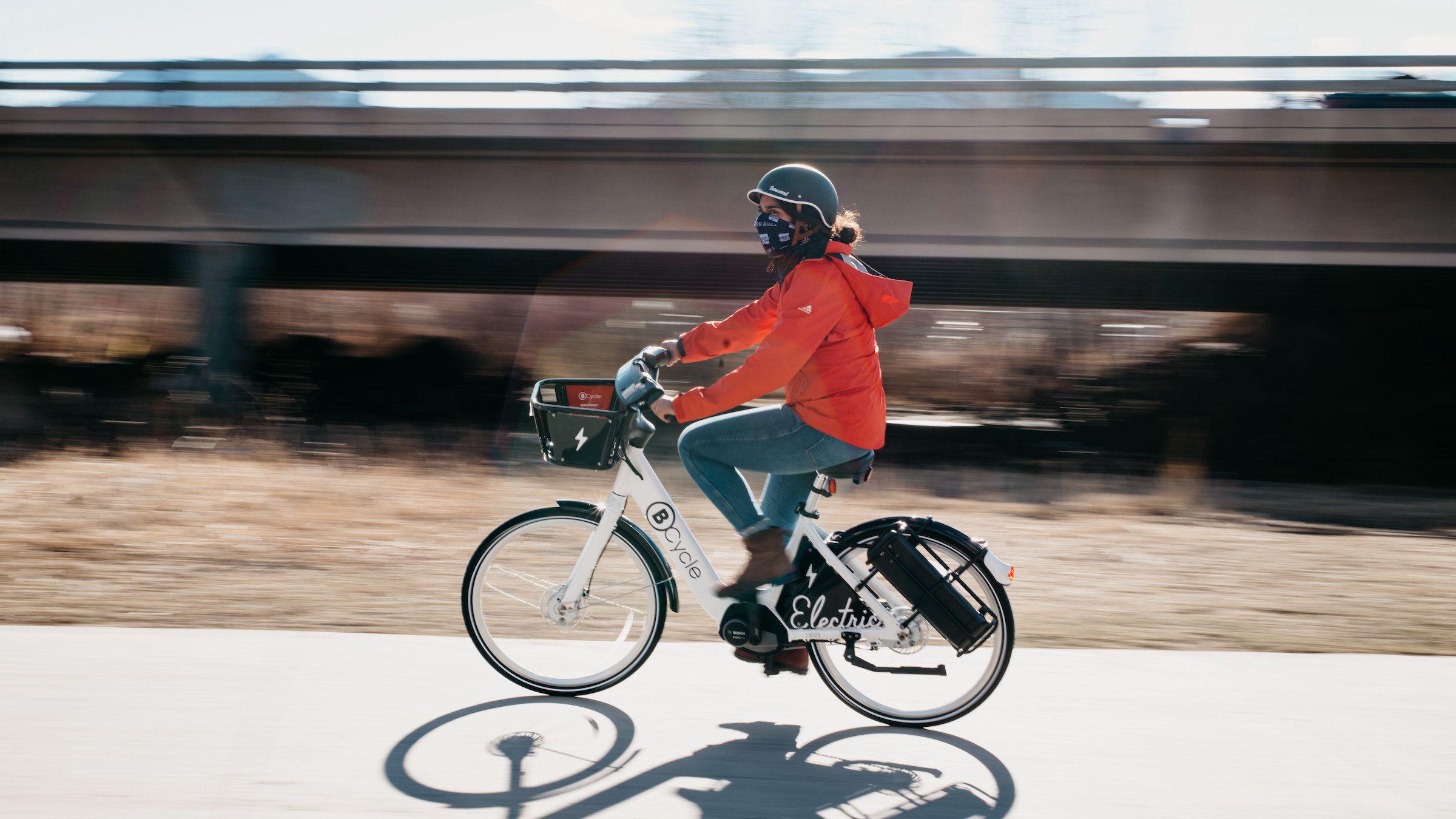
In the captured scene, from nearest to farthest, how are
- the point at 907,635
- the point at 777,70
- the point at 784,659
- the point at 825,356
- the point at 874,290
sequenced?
1. the point at 874,290
2. the point at 825,356
3. the point at 907,635
4. the point at 784,659
5. the point at 777,70

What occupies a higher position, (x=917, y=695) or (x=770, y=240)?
Answer: (x=770, y=240)

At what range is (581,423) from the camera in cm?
348

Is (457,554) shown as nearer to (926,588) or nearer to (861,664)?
(861,664)

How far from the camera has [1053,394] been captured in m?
13.6

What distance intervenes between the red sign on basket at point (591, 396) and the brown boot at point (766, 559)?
2.31 feet

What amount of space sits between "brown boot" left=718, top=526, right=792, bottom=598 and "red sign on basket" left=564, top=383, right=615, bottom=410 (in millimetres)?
703

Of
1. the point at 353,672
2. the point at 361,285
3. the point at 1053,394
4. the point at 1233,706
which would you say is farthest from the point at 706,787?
the point at 361,285

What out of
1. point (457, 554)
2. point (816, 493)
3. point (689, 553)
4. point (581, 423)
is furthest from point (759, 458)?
point (457, 554)

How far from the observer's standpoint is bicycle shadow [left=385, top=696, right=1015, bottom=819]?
296cm

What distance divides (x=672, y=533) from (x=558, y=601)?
1.66 feet

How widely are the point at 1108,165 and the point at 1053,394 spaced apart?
308 centimetres

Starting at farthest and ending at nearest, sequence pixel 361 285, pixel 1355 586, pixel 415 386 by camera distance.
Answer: pixel 361 285 < pixel 415 386 < pixel 1355 586

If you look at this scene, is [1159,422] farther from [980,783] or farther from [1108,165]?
[980,783]

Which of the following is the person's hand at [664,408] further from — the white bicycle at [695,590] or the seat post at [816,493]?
the seat post at [816,493]
